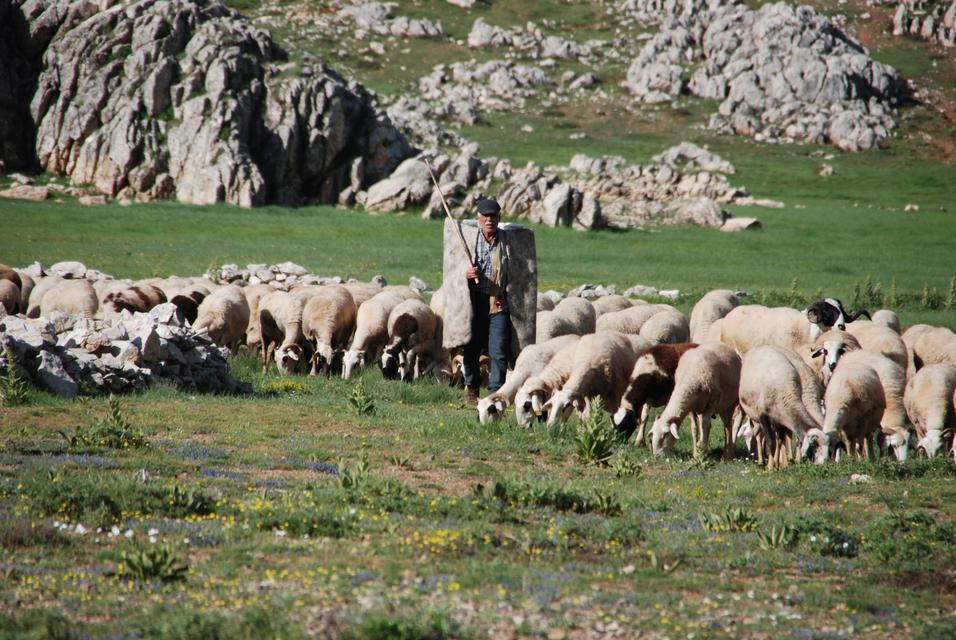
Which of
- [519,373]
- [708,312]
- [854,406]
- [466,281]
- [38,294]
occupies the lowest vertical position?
[38,294]

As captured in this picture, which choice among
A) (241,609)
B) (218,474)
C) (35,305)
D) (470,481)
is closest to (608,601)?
(241,609)

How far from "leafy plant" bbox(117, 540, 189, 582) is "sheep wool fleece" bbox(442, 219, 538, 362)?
8.05 metres

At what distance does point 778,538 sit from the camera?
7.82 meters

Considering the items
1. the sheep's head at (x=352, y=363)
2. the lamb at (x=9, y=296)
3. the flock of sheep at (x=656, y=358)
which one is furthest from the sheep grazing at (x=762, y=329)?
the lamb at (x=9, y=296)

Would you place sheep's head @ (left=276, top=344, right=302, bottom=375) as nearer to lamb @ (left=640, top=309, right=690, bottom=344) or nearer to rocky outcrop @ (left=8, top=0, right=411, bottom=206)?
lamb @ (left=640, top=309, right=690, bottom=344)

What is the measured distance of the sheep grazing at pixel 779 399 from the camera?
1265 cm

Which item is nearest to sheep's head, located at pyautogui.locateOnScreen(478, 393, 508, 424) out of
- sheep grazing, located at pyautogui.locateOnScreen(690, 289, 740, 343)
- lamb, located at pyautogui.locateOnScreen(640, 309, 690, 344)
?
lamb, located at pyautogui.locateOnScreen(640, 309, 690, 344)

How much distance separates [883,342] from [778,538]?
10.3 m

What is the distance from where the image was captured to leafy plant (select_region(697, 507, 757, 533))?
827 cm

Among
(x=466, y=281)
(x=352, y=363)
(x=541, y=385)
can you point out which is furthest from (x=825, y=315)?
(x=352, y=363)

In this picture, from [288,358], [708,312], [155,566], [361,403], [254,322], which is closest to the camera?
[155,566]

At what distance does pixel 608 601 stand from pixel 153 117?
58.1 meters

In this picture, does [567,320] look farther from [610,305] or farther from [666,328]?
[610,305]

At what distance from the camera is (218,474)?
937 centimetres
